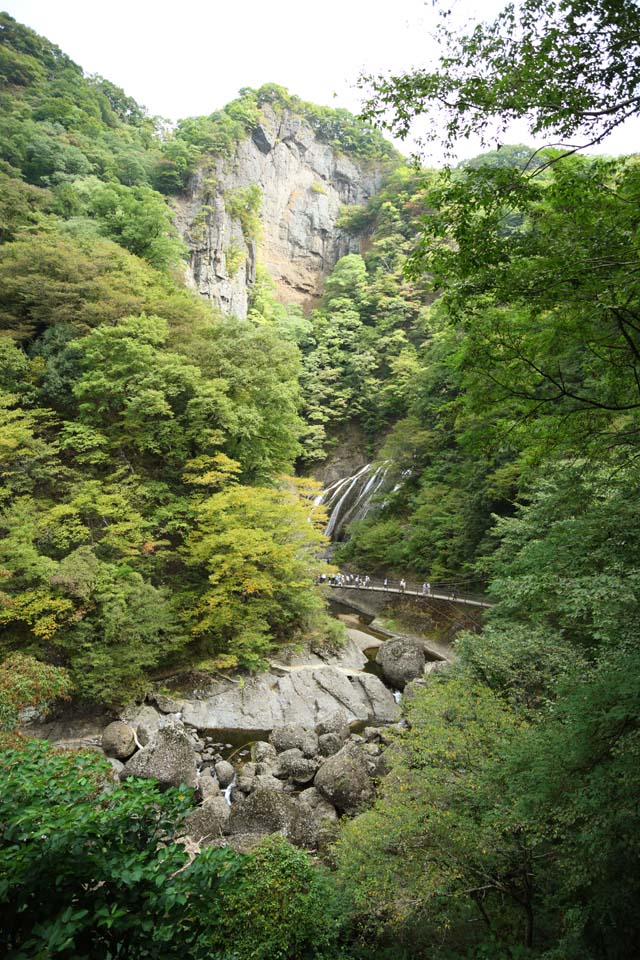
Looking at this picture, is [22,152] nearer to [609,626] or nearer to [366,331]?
[366,331]

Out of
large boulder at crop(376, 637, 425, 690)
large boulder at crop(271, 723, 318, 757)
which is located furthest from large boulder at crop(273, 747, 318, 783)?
large boulder at crop(376, 637, 425, 690)

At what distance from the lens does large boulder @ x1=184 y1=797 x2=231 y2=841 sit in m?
7.13

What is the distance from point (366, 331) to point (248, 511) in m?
25.0

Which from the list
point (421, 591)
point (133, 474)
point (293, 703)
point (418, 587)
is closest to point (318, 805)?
point (293, 703)

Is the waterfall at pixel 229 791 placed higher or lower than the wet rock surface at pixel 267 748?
lower

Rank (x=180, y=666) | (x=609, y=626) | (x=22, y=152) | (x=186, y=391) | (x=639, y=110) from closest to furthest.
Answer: (x=639, y=110)
(x=609, y=626)
(x=180, y=666)
(x=186, y=391)
(x=22, y=152)

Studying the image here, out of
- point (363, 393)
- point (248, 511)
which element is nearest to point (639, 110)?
point (248, 511)

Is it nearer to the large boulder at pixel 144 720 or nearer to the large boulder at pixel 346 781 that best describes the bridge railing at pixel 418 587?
the large boulder at pixel 144 720

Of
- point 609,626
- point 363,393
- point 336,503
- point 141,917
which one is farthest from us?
point 363,393

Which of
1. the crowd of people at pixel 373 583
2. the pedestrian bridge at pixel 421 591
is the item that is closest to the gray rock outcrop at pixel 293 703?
the pedestrian bridge at pixel 421 591

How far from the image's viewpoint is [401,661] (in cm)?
1373

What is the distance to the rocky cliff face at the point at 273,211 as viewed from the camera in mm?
31578

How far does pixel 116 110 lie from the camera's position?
134 feet

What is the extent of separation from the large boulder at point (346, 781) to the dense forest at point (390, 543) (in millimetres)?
1482
